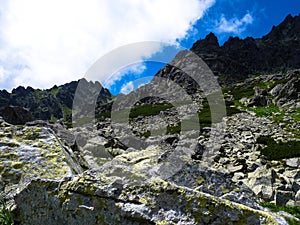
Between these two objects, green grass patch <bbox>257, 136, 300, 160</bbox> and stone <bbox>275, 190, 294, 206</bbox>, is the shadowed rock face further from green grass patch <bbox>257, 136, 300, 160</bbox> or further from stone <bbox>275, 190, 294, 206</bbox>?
green grass patch <bbox>257, 136, 300, 160</bbox>

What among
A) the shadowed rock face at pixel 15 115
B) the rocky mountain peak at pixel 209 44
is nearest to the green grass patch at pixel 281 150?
the shadowed rock face at pixel 15 115

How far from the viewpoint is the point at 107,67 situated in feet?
51.2

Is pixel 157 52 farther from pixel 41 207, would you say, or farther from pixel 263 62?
pixel 263 62

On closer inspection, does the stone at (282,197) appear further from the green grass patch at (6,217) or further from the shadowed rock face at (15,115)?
the shadowed rock face at (15,115)

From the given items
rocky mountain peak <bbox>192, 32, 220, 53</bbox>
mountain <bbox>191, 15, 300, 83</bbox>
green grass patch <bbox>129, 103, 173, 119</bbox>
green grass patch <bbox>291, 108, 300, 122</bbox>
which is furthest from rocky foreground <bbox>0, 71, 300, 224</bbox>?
rocky mountain peak <bbox>192, 32, 220, 53</bbox>

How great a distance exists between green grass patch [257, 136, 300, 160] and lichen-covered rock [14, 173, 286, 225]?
20634 mm

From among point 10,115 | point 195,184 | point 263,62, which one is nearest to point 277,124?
point 10,115

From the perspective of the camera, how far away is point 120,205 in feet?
12.9

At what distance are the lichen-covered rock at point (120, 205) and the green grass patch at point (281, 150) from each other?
20634 millimetres

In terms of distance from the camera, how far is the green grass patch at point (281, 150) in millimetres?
22172

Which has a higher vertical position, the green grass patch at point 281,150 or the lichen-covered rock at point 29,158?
the green grass patch at point 281,150

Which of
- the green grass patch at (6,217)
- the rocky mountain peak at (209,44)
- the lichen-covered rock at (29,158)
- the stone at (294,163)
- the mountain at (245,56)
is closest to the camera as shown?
the green grass patch at (6,217)

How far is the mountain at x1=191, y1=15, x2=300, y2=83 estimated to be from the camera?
6176 inches

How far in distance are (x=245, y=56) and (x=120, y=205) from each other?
7481 inches
